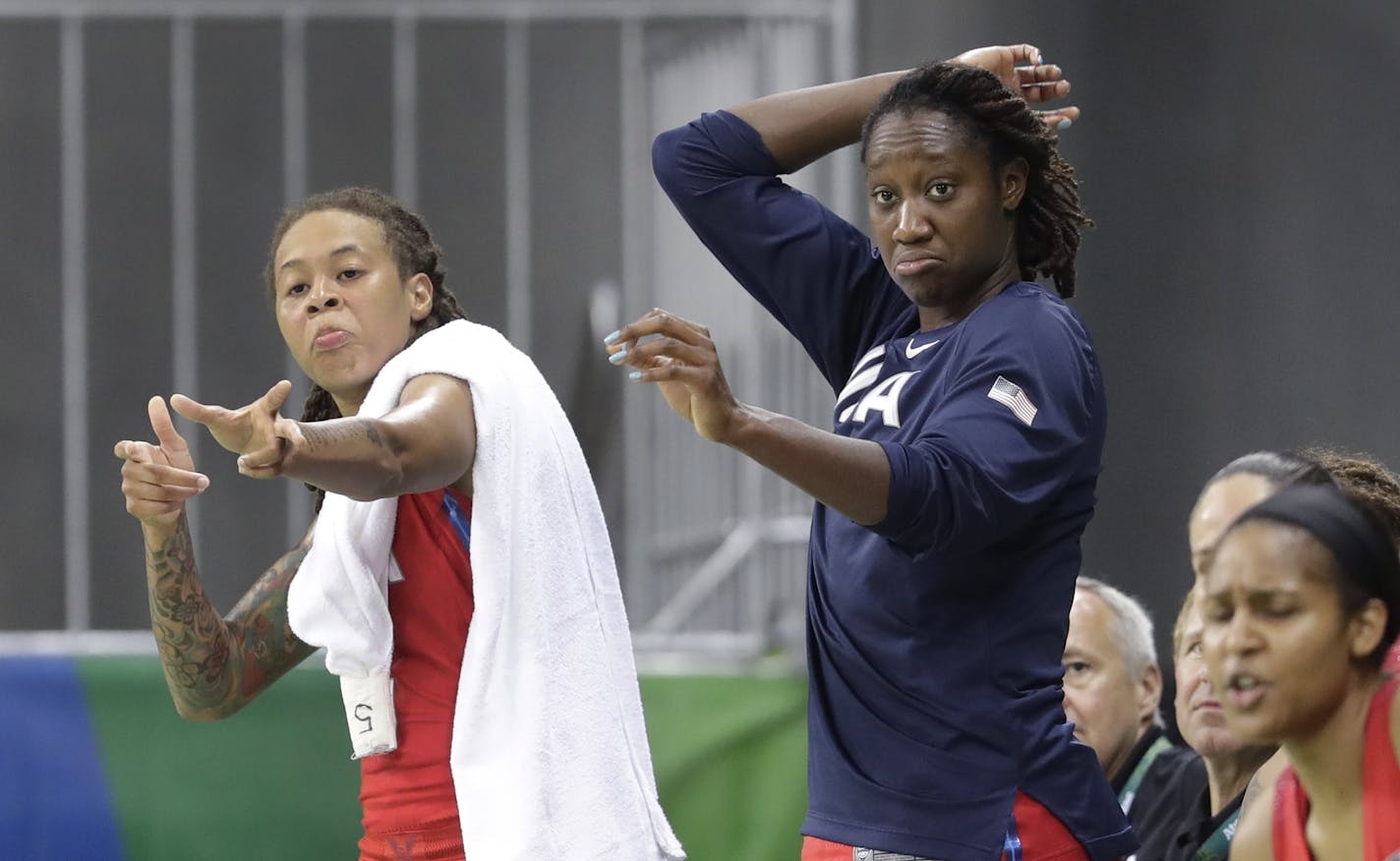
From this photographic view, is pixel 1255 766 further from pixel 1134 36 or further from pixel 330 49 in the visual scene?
pixel 330 49

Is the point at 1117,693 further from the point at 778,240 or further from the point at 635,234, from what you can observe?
the point at 635,234

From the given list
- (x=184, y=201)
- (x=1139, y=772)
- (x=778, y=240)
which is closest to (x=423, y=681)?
(x=778, y=240)

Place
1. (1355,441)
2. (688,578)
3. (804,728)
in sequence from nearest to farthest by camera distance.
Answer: (804,728) < (688,578) < (1355,441)

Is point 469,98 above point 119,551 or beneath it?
above

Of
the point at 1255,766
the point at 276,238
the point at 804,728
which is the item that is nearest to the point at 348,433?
the point at 276,238

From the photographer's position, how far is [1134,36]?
16.8ft

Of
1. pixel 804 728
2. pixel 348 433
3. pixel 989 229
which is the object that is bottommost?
pixel 804 728

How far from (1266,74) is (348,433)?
3.54 metres

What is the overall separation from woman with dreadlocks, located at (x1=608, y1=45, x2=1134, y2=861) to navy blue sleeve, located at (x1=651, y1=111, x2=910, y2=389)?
0.14 metres

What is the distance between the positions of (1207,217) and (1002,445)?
3.14 m

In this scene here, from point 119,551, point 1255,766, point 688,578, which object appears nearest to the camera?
point 1255,766

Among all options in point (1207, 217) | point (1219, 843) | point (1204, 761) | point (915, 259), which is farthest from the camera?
point (1207, 217)

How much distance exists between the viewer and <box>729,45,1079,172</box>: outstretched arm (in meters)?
2.68

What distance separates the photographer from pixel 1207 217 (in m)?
5.10
